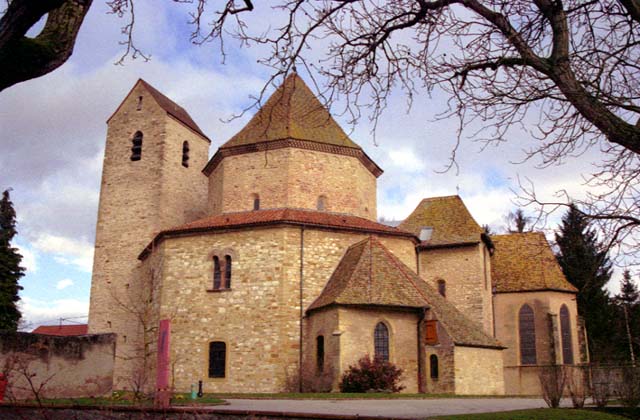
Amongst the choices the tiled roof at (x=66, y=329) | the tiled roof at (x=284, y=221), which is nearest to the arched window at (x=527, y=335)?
the tiled roof at (x=284, y=221)

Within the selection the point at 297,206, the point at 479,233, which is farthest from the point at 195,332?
the point at 479,233

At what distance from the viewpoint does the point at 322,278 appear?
28.3 meters

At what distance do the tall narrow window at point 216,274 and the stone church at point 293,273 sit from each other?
6cm

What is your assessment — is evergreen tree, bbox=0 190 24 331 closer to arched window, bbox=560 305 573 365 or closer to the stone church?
the stone church

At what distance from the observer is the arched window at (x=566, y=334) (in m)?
35.6

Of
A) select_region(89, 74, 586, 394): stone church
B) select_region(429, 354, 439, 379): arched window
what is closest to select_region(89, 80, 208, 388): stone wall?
select_region(89, 74, 586, 394): stone church

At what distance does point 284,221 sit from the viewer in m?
28.1

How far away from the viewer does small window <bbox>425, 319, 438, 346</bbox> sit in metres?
25.5

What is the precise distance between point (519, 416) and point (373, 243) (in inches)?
597

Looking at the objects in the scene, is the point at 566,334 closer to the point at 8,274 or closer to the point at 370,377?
the point at 370,377

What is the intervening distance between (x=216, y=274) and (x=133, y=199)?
959 centimetres

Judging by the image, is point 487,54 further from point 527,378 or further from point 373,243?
point 527,378

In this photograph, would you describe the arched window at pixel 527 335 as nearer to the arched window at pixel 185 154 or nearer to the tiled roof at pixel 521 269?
the tiled roof at pixel 521 269

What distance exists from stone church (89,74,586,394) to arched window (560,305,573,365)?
100 millimetres
